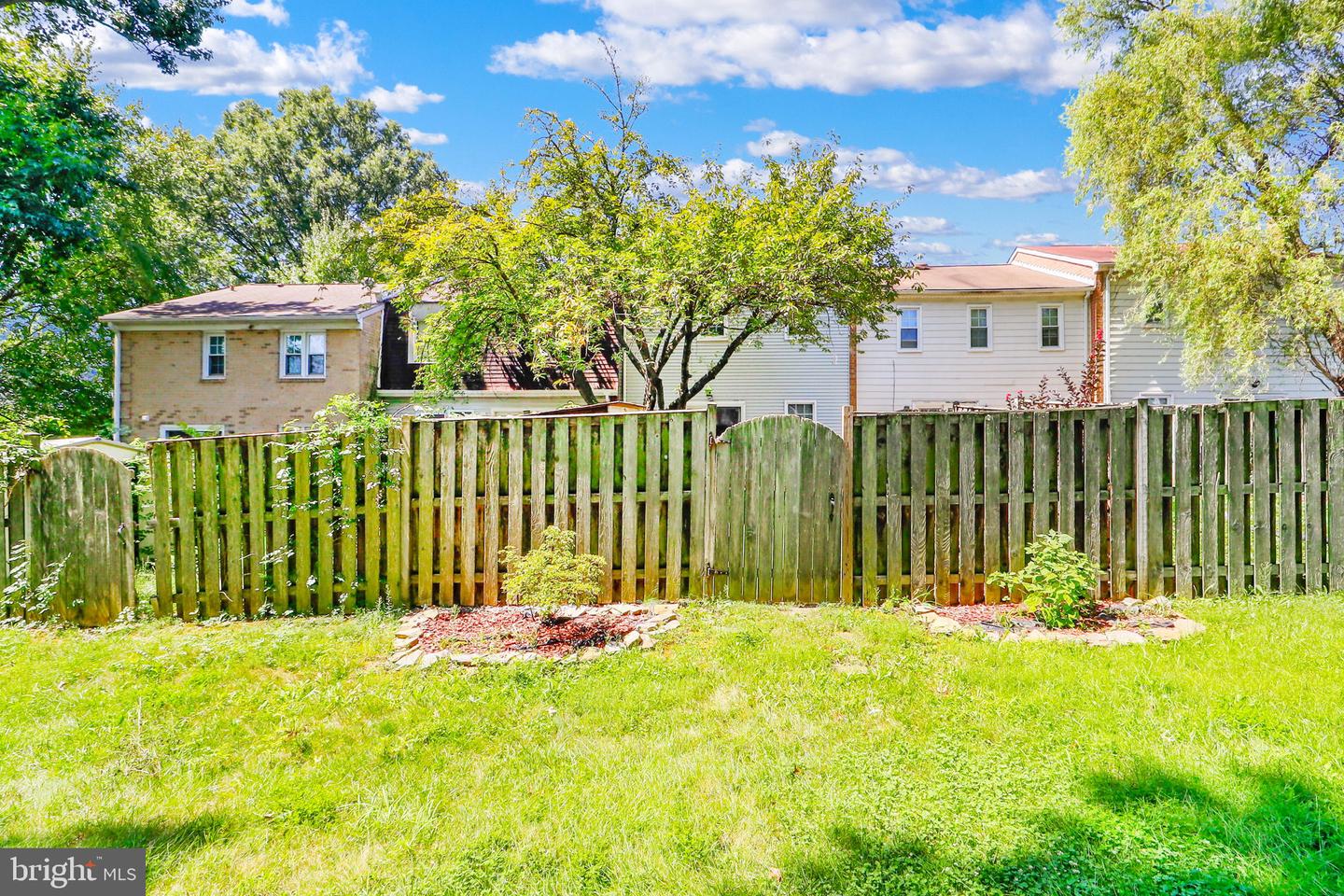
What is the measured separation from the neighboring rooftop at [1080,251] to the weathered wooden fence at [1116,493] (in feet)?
49.2

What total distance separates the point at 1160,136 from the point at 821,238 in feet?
27.5

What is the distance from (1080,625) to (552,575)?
11.4 ft

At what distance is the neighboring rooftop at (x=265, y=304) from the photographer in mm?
17656

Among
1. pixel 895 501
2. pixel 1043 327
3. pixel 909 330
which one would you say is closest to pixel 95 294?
pixel 909 330

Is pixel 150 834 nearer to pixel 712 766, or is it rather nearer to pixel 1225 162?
pixel 712 766

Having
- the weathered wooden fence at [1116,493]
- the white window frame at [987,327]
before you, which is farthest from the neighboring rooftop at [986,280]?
the weathered wooden fence at [1116,493]

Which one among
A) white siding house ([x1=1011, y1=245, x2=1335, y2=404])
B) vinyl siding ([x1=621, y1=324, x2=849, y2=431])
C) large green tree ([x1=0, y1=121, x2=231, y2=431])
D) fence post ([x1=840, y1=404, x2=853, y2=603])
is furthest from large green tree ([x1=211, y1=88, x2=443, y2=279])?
fence post ([x1=840, y1=404, x2=853, y2=603])

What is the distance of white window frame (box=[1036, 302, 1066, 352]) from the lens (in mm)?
18578

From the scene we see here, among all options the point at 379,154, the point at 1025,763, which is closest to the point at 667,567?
the point at 1025,763

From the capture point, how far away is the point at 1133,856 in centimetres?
214

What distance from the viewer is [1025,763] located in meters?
2.72

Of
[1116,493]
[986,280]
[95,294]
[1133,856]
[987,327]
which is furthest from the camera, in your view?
[95,294]

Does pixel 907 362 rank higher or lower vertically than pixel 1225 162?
lower

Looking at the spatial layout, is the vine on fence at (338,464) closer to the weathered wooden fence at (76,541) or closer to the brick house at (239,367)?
the weathered wooden fence at (76,541)
